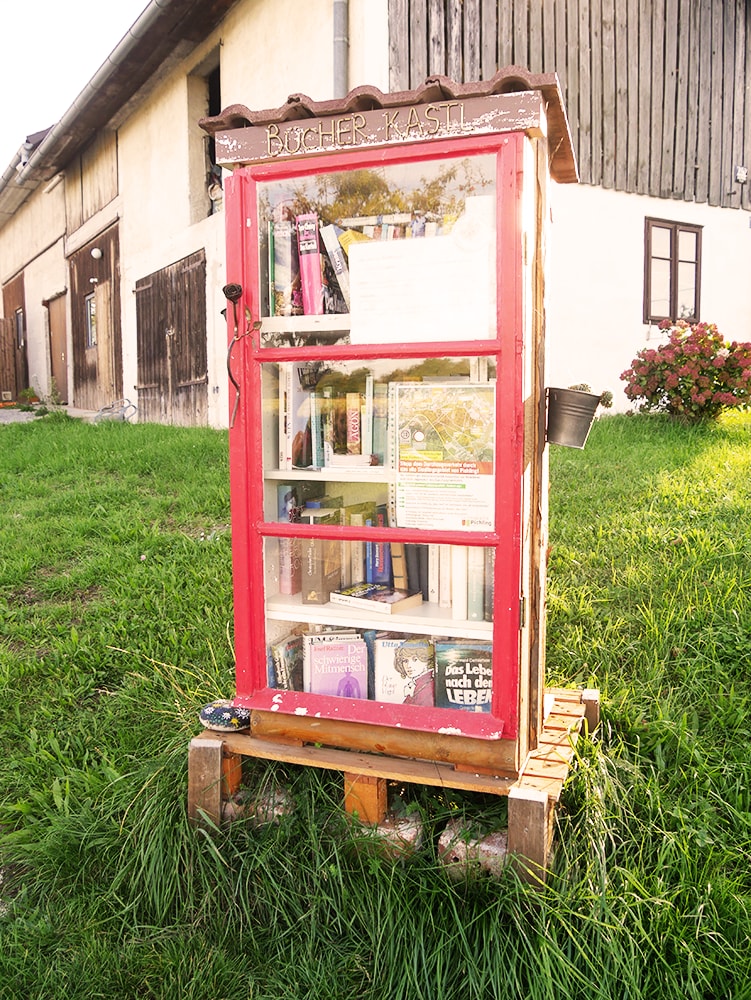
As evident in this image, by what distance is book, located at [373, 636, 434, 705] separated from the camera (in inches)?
103

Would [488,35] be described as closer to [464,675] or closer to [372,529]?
[372,529]

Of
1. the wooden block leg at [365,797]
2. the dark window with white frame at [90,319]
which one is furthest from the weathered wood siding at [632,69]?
the dark window with white frame at [90,319]

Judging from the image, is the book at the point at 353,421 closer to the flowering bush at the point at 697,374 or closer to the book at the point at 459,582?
the book at the point at 459,582

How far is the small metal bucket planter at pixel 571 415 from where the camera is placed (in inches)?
99.5

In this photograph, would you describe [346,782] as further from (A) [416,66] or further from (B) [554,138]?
(A) [416,66]

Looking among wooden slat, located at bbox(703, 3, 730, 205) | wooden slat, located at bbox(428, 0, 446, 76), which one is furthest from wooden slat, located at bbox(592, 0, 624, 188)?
wooden slat, located at bbox(428, 0, 446, 76)

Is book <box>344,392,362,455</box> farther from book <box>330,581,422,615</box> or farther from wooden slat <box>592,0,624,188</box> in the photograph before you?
wooden slat <box>592,0,624,188</box>

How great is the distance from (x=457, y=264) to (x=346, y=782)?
5.07ft

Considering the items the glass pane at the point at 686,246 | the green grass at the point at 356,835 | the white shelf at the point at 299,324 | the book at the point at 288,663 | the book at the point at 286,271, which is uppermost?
the glass pane at the point at 686,246

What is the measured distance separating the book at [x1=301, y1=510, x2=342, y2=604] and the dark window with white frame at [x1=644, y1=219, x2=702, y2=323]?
8643 mm

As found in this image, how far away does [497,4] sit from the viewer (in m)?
8.27

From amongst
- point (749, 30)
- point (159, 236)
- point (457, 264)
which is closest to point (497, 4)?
point (749, 30)

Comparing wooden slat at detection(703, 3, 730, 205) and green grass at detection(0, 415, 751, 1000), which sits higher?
wooden slat at detection(703, 3, 730, 205)

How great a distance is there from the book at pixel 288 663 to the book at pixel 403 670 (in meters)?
0.28
